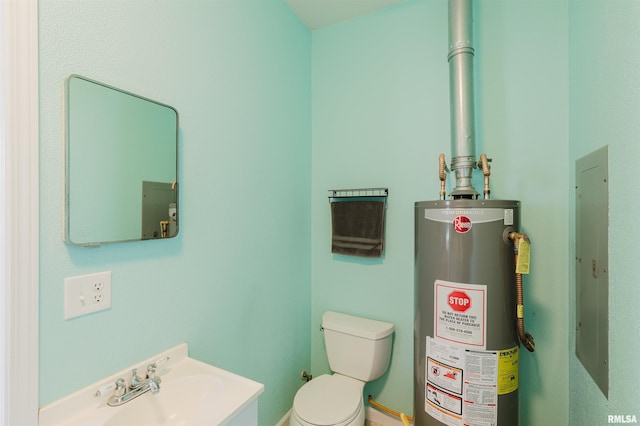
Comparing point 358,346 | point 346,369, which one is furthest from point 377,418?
point 358,346

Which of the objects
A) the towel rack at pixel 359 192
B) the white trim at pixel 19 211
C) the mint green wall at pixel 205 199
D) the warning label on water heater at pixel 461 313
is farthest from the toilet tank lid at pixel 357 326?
the white trim at pixel 19 211

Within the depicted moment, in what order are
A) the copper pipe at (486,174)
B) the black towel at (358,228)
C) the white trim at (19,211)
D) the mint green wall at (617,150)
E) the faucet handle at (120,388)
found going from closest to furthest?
the white trim at (19,211)
the mint green wall at (617,150)
the faucet handle at (120,388)
the copper pipe at (486,174)
the black towel at (358,228)

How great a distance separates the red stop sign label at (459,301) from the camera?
1117 millimetres

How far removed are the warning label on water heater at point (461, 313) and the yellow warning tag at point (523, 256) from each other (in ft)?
0.52

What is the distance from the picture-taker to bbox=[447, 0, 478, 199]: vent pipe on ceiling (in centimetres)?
134

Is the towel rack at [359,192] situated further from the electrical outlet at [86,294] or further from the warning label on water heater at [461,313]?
the electrical outlet at [86,294]

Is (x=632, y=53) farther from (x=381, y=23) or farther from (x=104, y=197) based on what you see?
(x=104, y=197)

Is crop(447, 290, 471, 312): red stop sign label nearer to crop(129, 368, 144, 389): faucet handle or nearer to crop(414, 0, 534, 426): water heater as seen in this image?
crop(414, 0, 534, 426): water heater

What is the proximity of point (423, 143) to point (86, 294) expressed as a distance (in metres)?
1.67

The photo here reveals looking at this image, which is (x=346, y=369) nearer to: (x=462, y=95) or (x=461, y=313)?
(x=461, y=313)

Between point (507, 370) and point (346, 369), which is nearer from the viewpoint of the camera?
point (507, 370)

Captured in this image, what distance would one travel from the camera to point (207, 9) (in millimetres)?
1225

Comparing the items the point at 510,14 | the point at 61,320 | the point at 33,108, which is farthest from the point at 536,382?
the point at 33,108

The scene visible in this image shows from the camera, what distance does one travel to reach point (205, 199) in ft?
4.03
